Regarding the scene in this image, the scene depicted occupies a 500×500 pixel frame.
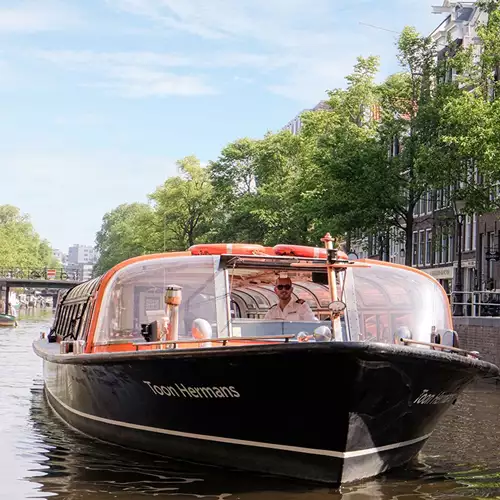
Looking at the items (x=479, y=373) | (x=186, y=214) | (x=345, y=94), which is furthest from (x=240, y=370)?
(x=186, y=214)

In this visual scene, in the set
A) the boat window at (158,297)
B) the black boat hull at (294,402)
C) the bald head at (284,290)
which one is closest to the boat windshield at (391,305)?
the bald head at (284,290)

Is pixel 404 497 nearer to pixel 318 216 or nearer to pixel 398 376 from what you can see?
pixel 398 376

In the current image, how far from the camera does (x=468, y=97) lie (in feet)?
114

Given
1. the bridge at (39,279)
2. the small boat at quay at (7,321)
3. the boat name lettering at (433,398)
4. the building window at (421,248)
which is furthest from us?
the bridge at (39,279)

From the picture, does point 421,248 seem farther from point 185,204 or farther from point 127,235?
point 127,235

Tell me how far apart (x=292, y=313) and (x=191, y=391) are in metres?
2.08

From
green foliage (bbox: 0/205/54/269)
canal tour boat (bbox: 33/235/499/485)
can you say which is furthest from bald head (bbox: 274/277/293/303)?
green foliage (bbox: 0/205/54/269)

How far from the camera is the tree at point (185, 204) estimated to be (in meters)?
78.5

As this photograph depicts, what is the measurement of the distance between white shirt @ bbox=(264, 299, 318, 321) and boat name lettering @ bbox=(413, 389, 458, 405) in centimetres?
172

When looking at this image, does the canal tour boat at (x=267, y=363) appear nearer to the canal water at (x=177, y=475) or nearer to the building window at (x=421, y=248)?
the canal water at (x=177, y=475)

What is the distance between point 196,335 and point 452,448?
4233 mm

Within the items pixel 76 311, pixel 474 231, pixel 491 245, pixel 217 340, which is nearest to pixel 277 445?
pixel 217 340

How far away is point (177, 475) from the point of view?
11.7 metres

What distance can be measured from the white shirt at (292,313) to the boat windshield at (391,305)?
499 mm
